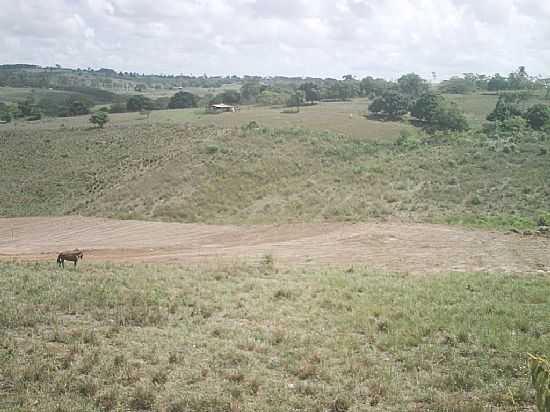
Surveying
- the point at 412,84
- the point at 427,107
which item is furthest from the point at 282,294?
the point at 412,84

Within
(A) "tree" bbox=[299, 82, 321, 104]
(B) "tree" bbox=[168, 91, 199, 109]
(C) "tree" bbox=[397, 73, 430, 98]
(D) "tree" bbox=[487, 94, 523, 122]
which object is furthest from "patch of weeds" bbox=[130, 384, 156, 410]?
(C) "tree" bbox=[397, 73, 430, 98]

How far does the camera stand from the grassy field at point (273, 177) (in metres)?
28.8

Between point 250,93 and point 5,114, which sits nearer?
point 5,114

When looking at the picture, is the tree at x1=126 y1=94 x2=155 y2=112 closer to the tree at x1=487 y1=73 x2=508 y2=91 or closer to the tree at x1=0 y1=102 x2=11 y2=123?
the tree at x1=0 y1=102 x2=11 y2=123

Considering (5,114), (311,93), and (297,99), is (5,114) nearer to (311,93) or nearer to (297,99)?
(297,99)

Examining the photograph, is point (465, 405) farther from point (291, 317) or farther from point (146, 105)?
point (146, 105)

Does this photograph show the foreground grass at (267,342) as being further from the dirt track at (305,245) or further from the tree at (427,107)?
the tree at (427,107)

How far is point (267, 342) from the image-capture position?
9547 mm

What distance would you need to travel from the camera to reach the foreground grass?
285 inches

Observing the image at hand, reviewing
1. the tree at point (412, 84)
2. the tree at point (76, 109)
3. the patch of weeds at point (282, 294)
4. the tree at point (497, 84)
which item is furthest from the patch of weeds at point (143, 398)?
the tree at point (497, 84)

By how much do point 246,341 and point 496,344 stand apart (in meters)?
4.20

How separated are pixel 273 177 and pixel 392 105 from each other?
4147 centimetres

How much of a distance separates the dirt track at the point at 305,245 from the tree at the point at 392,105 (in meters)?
53.1

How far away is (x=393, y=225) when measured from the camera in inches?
969
